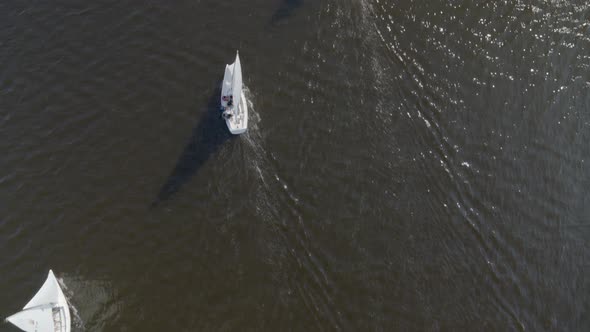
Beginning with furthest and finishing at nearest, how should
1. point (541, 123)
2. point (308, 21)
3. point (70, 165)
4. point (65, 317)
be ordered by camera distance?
point (308, 21) → point (541, 123) → point (70, 165) → point (65, 317)

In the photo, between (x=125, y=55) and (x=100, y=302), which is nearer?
(x=100, y=302)

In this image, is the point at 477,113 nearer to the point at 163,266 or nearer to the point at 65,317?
the point at 163,266

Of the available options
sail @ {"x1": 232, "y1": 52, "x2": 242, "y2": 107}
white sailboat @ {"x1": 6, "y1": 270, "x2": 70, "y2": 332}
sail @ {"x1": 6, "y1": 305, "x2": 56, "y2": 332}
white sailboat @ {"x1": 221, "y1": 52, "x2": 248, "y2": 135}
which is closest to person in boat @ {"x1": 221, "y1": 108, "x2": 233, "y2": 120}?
white sailboat @ {"x1": 221, "y1": 52, "x2": 248, "y2": 135}

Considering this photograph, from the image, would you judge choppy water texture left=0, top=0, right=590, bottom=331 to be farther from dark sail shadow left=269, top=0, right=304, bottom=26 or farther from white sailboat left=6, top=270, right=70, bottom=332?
white sailboat left=6, top=270, right=70, bottom=332

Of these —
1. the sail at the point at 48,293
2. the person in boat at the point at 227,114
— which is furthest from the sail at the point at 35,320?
the person in boat at the point at 227,114

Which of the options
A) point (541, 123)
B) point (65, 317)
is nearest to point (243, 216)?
point (65, 317)

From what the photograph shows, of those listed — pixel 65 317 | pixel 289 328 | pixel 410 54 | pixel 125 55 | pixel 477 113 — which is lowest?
pixel 65 317

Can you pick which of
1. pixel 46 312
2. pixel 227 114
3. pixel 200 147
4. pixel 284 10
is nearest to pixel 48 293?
pixel 46 312
